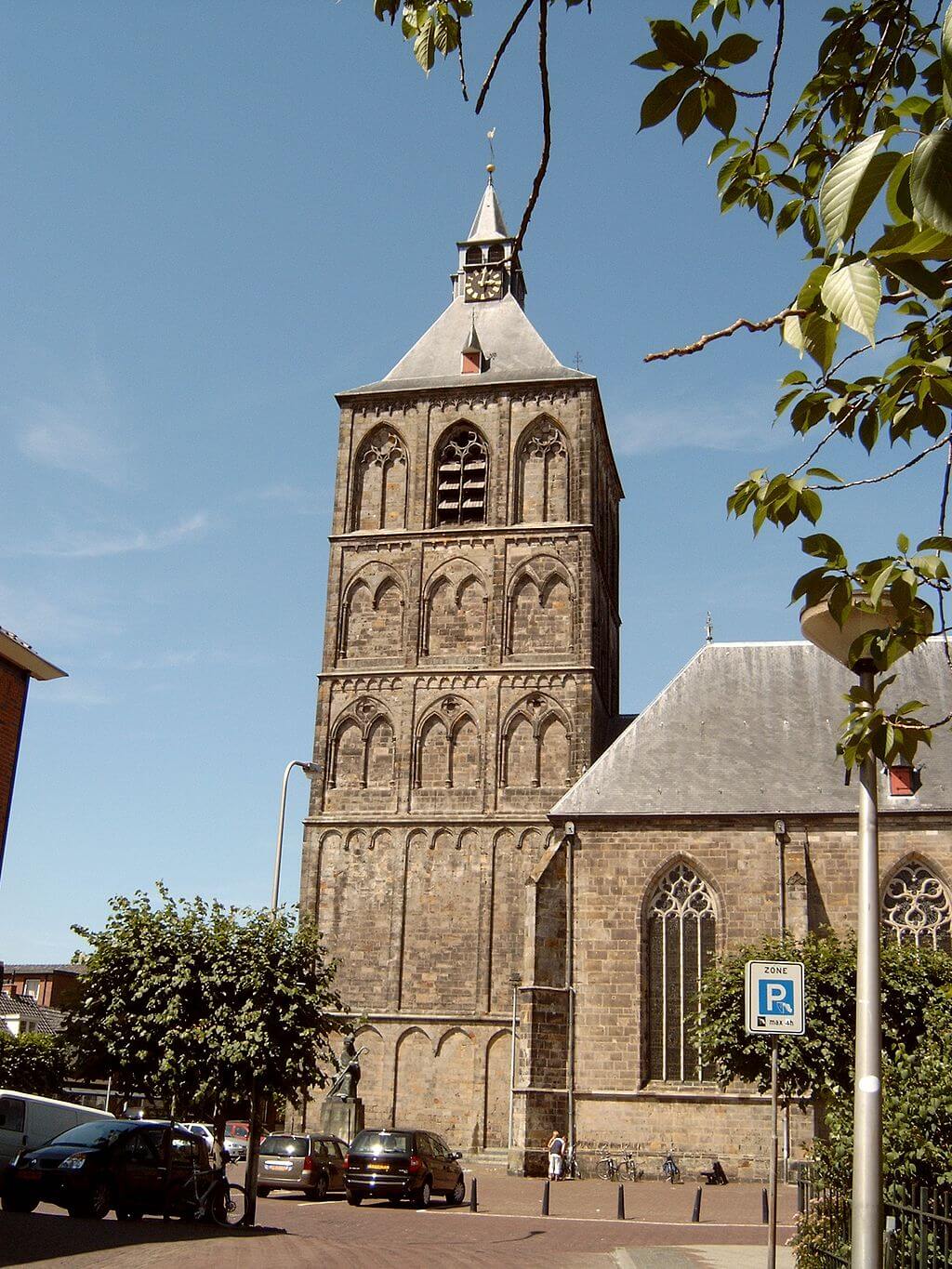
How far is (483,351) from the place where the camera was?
39.5m

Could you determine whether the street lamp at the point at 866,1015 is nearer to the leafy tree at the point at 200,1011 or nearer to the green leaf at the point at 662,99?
the green leaf at the point at 662,99

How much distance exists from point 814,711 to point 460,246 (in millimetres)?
20280

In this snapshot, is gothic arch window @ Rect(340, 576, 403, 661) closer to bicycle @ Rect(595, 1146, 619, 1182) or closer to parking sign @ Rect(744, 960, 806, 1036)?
bicycle @ Rect(595, 1146, 619, 1182)

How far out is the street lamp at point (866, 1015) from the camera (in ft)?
21.9

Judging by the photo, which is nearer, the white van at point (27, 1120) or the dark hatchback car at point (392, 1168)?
the dark hatchback car at point (392, 1168)

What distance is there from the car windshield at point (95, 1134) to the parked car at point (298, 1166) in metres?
5.79

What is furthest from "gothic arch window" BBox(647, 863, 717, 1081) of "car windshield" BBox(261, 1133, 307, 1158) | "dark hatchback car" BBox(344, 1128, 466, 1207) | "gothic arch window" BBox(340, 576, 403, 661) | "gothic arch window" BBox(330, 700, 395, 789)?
"gothic arch window" BBox(340, 576, 403, 661)

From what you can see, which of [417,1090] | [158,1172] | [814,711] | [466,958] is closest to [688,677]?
[814,711]

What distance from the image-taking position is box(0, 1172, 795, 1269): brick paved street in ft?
41.0

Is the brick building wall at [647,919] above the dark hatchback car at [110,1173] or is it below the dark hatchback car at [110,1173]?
above

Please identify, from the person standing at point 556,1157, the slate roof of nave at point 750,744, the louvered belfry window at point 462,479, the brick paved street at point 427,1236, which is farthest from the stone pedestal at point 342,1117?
the louvered belfry window at point 462,479

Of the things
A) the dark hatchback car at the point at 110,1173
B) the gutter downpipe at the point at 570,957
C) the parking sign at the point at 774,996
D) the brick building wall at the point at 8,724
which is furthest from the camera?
the gutter downpipe at the point at 570,957

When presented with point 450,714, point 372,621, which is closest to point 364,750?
point 450,714

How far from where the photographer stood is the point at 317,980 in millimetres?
18578
